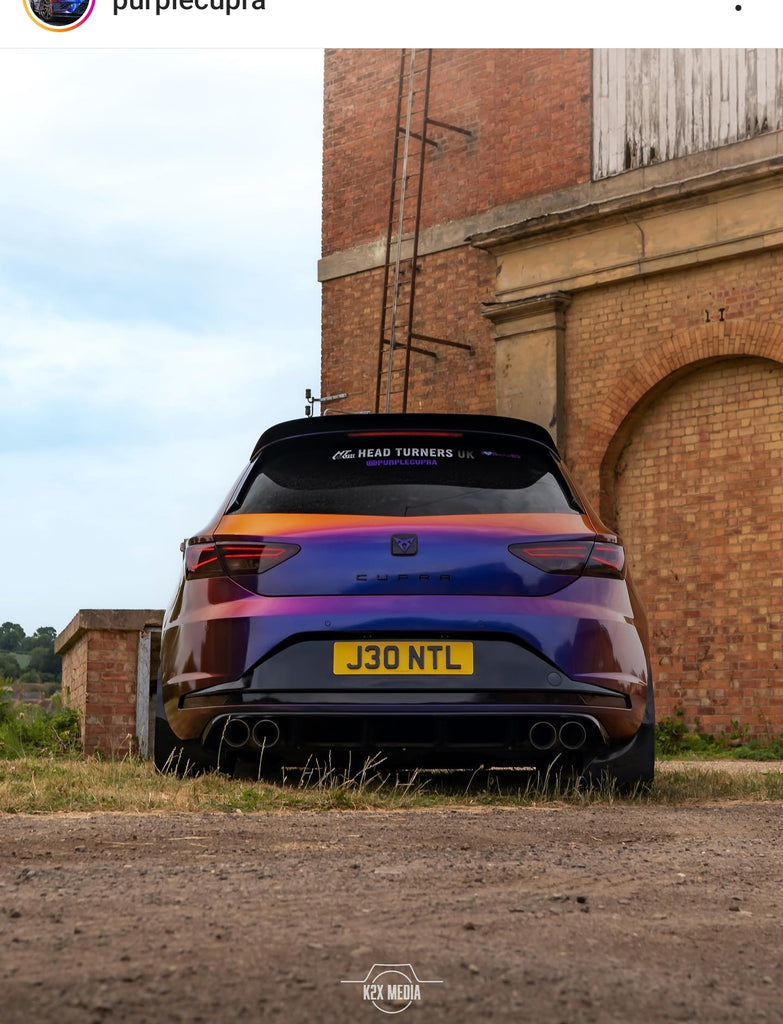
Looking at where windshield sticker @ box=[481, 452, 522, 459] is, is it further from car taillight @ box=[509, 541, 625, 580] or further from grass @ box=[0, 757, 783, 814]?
grass @ box=[0, 757, 783, 814]

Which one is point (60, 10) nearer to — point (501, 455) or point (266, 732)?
point (501, 455)

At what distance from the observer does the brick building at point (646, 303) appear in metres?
13.2

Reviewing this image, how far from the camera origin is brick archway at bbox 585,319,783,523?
1320cm

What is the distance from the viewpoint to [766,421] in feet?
43.3

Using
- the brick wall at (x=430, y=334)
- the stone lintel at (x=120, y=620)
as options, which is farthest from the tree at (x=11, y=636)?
the stone lintel at (x=120, y=620)

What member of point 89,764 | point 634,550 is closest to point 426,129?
point 634,550

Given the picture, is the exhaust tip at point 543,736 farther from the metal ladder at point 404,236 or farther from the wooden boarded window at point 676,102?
the metal ladder at point 404,236

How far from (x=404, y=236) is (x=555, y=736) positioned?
40.7ft

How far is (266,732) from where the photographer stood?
207 inches

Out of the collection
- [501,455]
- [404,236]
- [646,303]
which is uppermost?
[404,236]

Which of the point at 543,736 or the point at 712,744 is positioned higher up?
the point at 543,736

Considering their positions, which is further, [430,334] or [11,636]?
[11,636]

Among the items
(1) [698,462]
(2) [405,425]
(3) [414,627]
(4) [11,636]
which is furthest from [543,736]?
(4) [11,636]

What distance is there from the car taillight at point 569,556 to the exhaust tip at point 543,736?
0.59 meters
